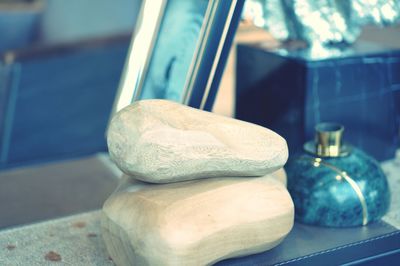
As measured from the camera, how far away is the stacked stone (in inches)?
26.5

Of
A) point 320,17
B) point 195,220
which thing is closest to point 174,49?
point 320,17

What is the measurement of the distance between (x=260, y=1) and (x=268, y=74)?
14 centimetres

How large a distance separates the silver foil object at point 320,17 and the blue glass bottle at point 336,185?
27cm

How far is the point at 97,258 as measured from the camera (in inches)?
31.3

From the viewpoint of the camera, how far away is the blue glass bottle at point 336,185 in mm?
824

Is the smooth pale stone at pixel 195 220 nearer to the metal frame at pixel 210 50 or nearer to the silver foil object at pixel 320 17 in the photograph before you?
the metal frame at pixel 210 50

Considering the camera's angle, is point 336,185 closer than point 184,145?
No

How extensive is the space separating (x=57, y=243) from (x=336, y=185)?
0.40 metres

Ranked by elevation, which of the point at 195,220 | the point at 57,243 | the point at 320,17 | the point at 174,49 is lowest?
the point at 57,243

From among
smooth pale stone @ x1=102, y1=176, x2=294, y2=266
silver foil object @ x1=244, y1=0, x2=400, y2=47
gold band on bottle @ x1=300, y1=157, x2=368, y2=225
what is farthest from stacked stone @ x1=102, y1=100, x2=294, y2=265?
silver foil object @ x1=244, y1=0, x2=400, y2=47

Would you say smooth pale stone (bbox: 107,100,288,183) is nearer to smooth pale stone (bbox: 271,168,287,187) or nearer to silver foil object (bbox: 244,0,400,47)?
smooth pale stone (bbox: 271,168,287,187)

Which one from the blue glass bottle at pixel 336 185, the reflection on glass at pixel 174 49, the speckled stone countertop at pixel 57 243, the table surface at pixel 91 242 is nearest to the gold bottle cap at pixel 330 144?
the blue glass bottle at pixel 336 185

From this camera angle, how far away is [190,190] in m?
0.72

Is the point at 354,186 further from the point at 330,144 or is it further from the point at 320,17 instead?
the point at 320,17
